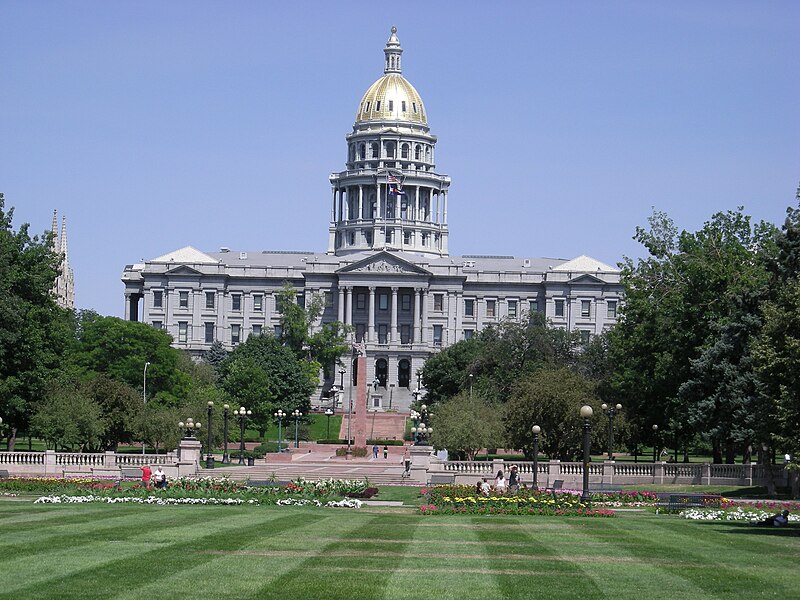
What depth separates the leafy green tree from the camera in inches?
4614

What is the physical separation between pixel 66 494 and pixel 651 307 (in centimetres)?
4299

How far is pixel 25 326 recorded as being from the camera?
76.9 metres

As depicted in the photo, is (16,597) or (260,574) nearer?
(16,597)

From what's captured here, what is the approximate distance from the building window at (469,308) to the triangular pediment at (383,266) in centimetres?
677

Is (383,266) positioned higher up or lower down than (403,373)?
higher up

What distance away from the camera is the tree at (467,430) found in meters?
86.1

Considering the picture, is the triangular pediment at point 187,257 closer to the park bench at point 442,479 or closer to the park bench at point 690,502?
the park bench at point 442,479

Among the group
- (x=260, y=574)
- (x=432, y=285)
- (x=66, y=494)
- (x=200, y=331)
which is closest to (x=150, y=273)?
(x=200, y=331)

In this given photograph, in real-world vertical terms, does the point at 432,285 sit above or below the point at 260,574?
above

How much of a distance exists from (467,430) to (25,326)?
81.3ft

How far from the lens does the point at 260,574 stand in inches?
979

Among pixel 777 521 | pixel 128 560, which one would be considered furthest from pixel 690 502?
pixel 128 560

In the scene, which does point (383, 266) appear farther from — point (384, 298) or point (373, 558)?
point (373, 558)

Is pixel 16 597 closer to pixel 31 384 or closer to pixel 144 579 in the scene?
pixel 144 579
